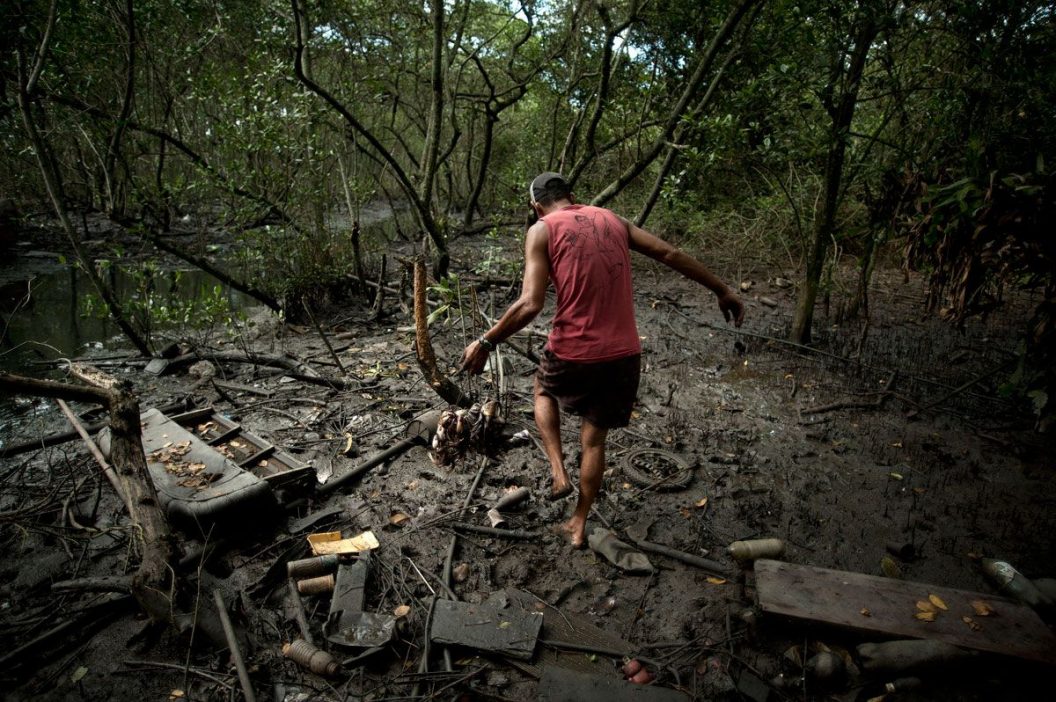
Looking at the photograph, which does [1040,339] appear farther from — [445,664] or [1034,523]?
[445,664]

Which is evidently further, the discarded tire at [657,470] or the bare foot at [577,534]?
the discarded tire at [657,470]

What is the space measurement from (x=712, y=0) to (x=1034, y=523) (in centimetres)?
633

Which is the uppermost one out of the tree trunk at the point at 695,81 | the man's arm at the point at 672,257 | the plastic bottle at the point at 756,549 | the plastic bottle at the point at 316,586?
the tree trunk at the point at 695,81

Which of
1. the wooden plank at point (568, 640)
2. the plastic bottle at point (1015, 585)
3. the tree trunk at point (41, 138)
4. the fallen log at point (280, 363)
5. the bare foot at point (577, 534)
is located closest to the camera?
the wooden plank at point (568, 640)

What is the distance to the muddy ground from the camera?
2.57 metres

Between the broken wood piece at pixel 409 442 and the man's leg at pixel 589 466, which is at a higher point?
the man's leg at pixel 589 466

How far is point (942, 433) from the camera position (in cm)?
471

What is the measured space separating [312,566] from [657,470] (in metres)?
2.52

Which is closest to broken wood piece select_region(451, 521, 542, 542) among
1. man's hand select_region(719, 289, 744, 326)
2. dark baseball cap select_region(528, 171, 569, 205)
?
man's hand select_region(719, 289, 744, 326)

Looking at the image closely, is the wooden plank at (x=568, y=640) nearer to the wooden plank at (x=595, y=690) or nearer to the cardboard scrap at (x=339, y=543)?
the wooden plank at (x=595, y=690)

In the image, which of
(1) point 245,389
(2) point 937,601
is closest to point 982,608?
(2) point 937,601

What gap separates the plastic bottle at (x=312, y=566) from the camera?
3087mm

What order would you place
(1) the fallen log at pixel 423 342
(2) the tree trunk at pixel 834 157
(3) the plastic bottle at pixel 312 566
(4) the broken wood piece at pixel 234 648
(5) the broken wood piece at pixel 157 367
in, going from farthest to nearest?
(5) the broken wood piece at pixel 157 367
(2) the tree trunk at pixel 834 157
(1) the fallen log at pixel 423 342
(3) the plastic bottle at pixel 312 566
(4) the broken wood piece at pixel 234 648

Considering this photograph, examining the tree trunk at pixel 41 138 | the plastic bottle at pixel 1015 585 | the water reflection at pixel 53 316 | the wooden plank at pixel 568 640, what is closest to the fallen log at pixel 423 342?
the wooden plank at pixel 568 640
